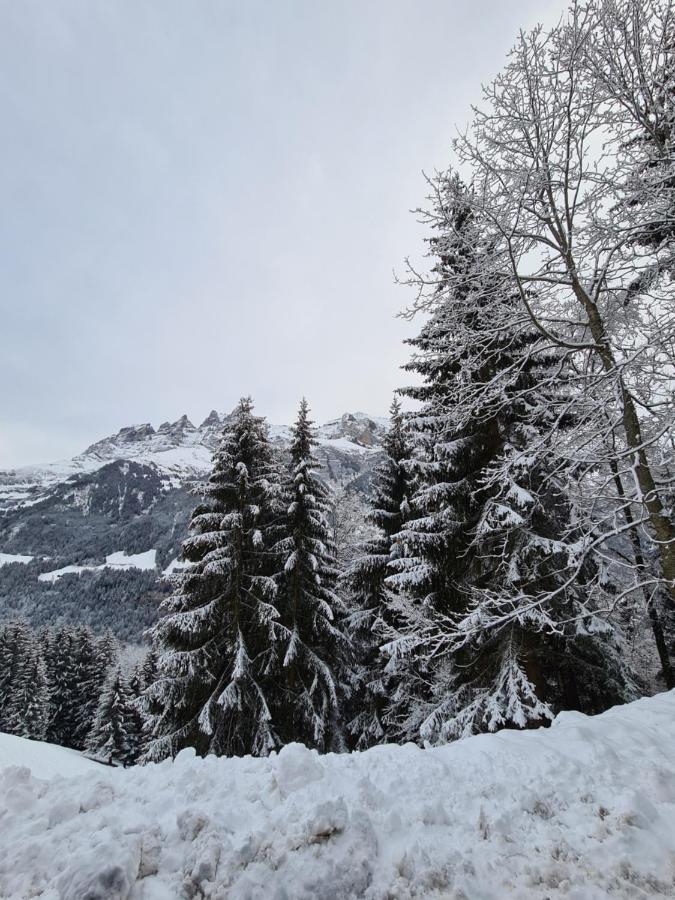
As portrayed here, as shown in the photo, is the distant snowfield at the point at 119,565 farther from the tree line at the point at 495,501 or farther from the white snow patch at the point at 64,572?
the tree line at the point at 495,501

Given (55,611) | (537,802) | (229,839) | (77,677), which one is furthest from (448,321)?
(55,611)

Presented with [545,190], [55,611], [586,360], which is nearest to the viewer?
[545,190]

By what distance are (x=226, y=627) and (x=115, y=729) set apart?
30.9 m

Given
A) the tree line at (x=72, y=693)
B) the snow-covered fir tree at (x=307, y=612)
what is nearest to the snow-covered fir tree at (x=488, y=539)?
the snow-covered fir tree at (x=307, y=612)

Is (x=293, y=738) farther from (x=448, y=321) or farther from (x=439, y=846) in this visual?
(x=448, y=321)

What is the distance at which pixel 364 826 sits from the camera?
8.14 ft

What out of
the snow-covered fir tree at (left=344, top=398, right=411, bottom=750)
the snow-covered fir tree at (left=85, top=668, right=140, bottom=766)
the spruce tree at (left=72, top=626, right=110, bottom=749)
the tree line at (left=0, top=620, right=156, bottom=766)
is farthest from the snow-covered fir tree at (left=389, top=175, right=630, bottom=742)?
the spruce tree at (left=72, top=626, right=110, bottom=749)

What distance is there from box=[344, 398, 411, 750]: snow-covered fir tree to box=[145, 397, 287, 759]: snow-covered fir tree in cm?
300

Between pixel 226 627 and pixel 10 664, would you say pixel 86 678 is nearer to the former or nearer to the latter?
pixel 10 664

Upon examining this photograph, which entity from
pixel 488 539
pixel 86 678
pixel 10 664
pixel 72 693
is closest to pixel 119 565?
pixel 86 678

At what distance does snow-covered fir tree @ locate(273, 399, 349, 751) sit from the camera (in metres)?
10.8

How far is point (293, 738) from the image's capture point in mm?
10656

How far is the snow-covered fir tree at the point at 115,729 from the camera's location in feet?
106

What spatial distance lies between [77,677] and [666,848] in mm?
48496
